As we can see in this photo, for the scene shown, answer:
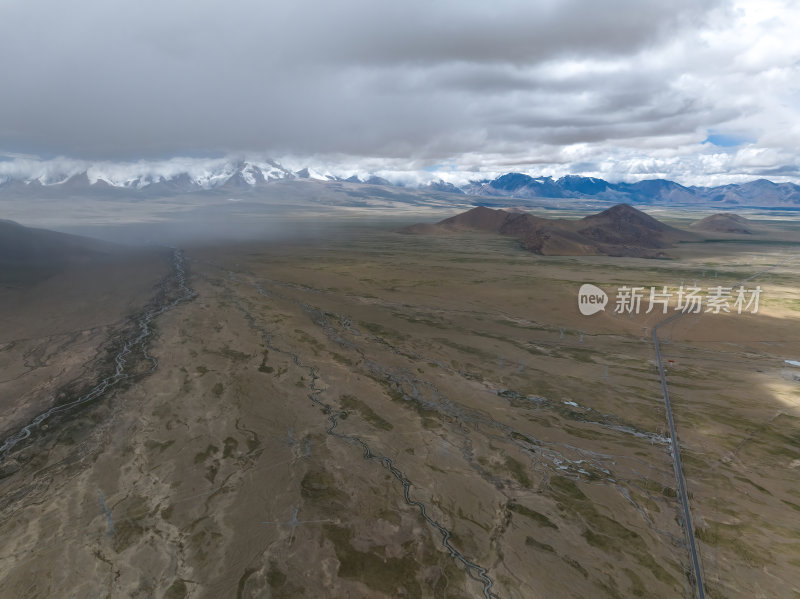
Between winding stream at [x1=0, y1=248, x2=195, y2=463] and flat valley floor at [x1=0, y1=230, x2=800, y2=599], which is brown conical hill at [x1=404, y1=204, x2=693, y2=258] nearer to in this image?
flat valley floor at [x1=0, y1=230, x2=800, y2=599]

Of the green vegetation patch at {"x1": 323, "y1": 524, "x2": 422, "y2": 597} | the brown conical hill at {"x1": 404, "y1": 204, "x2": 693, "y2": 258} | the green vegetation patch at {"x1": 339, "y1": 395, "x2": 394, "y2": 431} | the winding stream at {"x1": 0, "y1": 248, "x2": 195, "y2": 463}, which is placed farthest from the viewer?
the brown conical hill at {"x1": 404, "y1": 204, "x2": 693, "y2": 258}

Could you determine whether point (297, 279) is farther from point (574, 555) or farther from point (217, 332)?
point (574, 555)

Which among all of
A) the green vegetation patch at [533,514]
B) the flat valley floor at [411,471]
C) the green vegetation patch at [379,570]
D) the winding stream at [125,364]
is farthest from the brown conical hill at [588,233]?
the green vegetation patch at [379,570]

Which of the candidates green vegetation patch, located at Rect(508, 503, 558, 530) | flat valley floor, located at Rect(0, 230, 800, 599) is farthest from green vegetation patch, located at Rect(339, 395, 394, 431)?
green vegetation patch, located at Rect(508, 503, 558, 530)

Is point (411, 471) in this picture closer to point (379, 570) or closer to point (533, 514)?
point (379, 570)

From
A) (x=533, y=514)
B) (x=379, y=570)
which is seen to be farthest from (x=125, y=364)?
(x=533, y=514)

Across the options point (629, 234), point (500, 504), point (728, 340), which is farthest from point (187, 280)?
point (629, 234)

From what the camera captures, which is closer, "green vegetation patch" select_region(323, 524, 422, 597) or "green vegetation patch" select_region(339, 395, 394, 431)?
"green vegetation patch" select_region(323, 524, 422, 597)

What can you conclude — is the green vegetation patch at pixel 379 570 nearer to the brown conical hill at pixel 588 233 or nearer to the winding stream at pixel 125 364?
the winding stream at pixel 125 364
